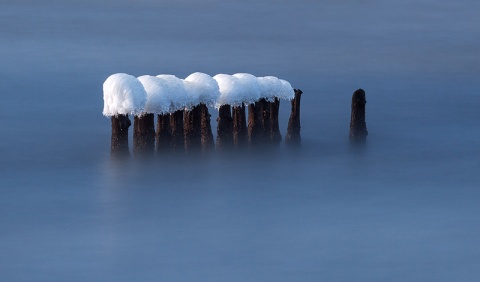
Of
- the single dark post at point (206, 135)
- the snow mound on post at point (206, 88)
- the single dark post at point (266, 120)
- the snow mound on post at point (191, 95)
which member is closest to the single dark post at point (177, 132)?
the snow mound on post at point (191, 95)

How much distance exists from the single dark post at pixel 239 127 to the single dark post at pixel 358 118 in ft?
9.21

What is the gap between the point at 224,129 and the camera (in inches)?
1168

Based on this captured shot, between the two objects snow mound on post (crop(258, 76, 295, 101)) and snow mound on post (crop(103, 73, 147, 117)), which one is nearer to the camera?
snow mound on post (crop(103, 73, 147, 117))

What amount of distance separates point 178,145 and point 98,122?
970 centimetres

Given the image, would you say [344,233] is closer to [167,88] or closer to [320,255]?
[320,255]

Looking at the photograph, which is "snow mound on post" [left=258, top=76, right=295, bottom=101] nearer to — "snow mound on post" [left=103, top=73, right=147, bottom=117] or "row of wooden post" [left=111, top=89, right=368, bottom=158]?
"row of wooden post" [left=111, top=89, right=368, bottom=158]

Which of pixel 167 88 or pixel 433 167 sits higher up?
pixel 167 88

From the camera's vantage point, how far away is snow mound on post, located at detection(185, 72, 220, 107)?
93.0 feet

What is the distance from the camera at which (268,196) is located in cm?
2836

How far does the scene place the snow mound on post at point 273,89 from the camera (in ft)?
99.4

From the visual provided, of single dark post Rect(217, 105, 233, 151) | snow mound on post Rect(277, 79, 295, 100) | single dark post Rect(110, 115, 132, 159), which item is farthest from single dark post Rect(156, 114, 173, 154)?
snow mound on post Rect(277, 79, 295, 100)

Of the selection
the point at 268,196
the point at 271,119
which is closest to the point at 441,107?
the point at 271,119

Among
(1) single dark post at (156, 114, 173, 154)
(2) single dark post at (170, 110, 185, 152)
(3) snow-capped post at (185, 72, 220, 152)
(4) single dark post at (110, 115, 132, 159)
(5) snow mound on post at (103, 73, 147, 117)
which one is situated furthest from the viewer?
(2) single dark post at (170, 110, 185, 152)

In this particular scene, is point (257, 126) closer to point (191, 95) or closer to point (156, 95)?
point (191, 95)
